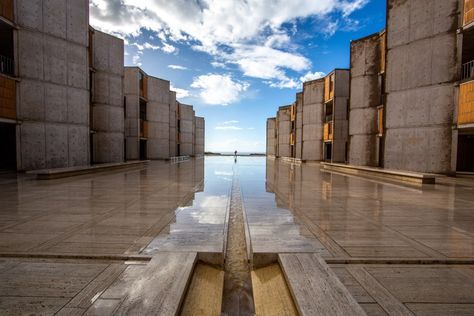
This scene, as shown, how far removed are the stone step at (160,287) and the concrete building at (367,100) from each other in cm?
2009

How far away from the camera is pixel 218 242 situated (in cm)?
397

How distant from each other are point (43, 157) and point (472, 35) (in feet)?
80.3

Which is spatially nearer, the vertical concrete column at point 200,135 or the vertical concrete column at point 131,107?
Answer: the vertical concrete column at point 131,107

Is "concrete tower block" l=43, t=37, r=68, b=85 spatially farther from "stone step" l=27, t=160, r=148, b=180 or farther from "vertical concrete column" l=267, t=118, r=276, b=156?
"vertical concrete column" l=267, t=118, r=276, b=156

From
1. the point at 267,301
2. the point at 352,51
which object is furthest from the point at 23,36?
the point at 352,51

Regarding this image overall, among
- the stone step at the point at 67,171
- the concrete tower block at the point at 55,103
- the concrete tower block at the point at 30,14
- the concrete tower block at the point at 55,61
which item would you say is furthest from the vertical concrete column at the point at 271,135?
the concrete tower block at the point at 30,14

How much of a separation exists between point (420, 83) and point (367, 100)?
19.2ft

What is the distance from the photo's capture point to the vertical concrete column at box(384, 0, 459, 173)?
13219 mm

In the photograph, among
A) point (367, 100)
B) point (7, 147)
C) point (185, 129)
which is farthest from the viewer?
point (185, 129)

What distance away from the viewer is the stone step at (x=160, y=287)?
88.6 inches

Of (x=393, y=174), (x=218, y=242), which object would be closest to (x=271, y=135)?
(x=393, y=174)

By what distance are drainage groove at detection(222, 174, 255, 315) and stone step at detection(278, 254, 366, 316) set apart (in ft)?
1.75

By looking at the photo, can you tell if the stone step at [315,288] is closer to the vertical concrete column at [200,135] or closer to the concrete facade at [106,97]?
the concrete facade at [106,97]

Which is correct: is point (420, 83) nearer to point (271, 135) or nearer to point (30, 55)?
point (30, 55)
